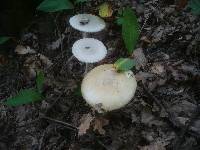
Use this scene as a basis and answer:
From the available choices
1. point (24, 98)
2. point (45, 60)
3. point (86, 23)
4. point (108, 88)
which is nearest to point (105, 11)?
point (86, 23)

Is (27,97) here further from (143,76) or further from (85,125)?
(143,76)

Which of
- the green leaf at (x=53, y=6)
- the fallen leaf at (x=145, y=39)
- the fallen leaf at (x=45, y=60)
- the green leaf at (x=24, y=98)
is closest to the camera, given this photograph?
the green leaf at (x=24, y=98)

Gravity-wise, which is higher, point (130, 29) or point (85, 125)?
point (130, 29)

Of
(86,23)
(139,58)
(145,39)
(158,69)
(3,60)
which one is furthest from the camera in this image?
(3,60)

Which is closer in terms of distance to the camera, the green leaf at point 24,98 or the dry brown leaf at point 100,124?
the dry brown leaf at point 100,124

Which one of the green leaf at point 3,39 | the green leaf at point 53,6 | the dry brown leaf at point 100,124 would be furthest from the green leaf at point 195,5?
the green leaf at point 3,39

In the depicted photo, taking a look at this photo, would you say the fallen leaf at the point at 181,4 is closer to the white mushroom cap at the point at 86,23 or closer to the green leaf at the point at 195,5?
the green leaf at the point at 195,5

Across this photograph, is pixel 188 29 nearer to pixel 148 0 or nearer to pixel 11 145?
pixel 148 0
